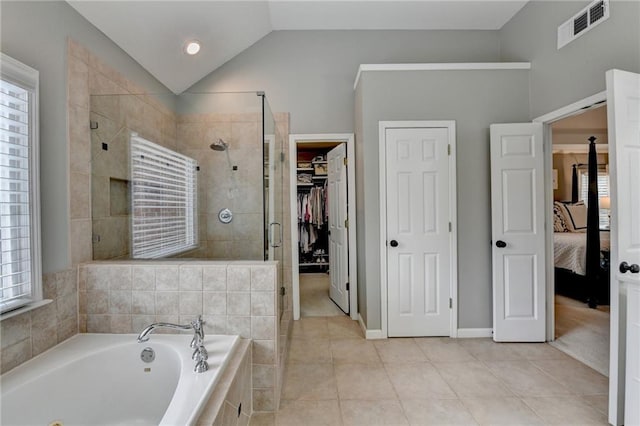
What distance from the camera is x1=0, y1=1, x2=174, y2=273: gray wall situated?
1555mm

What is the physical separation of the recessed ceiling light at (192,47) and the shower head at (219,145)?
0.94 meters

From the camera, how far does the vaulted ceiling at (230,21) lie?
229cm

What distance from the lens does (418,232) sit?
2887 mm

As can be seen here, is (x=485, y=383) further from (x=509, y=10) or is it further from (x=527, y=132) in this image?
(x=509, y=10)

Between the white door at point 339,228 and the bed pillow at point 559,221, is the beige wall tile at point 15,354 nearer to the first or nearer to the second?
the white door at point 339,228

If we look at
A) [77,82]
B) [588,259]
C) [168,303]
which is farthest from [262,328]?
[588,259]

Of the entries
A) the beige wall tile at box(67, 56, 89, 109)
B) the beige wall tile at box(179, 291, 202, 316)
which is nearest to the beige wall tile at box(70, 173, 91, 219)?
the beige wall tile at box(67, 56, 89, 109)

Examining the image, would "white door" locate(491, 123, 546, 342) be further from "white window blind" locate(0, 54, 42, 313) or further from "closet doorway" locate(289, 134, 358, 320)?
"white window blind" locate(0, 54, 42, 313)

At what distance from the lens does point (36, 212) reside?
5.21 ft

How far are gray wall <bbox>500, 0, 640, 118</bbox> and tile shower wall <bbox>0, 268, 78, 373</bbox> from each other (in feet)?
12.4

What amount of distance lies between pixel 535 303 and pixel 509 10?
9.53 ft

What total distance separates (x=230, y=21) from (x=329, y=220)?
2529 mm

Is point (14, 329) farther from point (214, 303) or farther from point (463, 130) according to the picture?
point (463, 130)

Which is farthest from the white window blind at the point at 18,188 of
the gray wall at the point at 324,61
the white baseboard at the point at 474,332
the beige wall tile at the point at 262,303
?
the white baseboard at the point at 474,332
